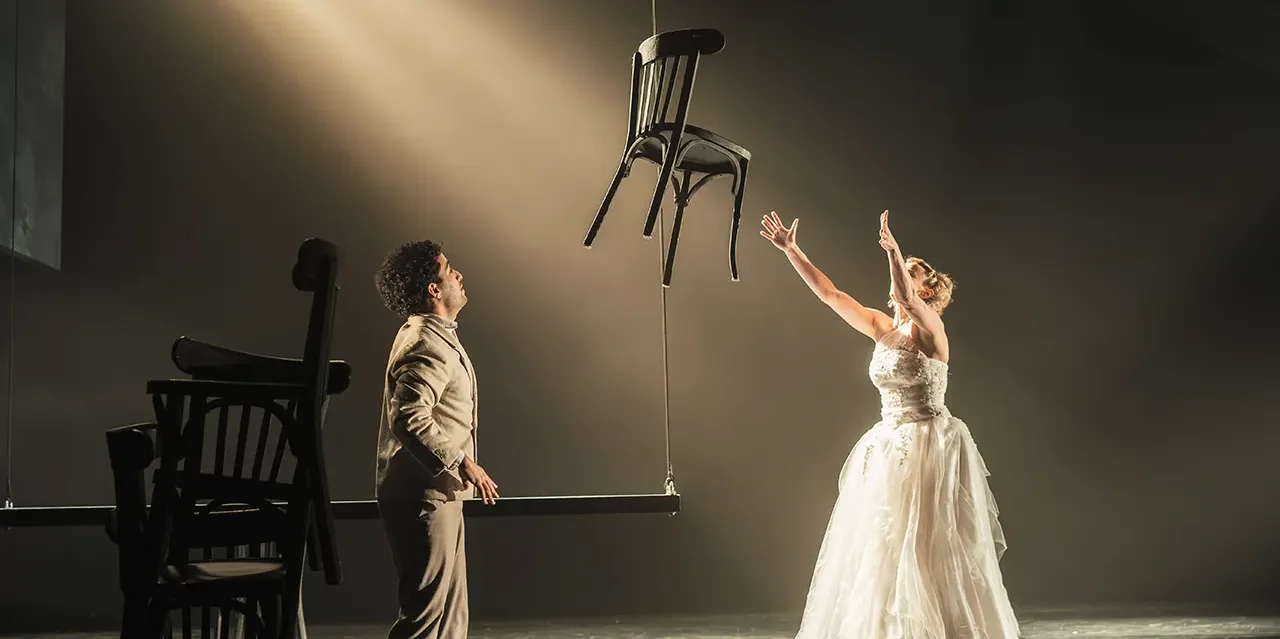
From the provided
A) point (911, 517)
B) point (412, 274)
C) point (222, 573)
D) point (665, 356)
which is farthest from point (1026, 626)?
point (222, 573)

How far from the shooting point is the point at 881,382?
378cm

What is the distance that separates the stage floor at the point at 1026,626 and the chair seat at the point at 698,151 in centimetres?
218

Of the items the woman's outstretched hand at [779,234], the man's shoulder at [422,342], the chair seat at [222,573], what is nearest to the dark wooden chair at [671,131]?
the man's shoulder at [422,342]

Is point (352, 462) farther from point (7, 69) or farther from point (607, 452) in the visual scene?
point (7, 69)

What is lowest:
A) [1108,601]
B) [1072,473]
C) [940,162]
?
[1108,601]

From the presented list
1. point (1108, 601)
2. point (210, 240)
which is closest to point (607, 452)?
point (210, 240)

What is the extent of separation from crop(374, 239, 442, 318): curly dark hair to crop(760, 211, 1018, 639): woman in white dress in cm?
150

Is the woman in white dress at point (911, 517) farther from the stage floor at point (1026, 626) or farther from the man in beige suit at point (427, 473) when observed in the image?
the man in beige suit at point (427, 473)

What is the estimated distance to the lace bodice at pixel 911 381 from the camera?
3680mm

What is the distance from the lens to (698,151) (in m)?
3.22

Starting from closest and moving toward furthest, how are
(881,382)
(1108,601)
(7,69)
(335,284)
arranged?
1. (335,284)
2. (881,382)
3. (7,69)
4. (1108,601)

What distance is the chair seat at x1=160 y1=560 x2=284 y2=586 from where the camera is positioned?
1892mm

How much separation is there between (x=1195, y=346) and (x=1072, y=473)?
892mm

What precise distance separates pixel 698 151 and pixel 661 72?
17.2 inches
